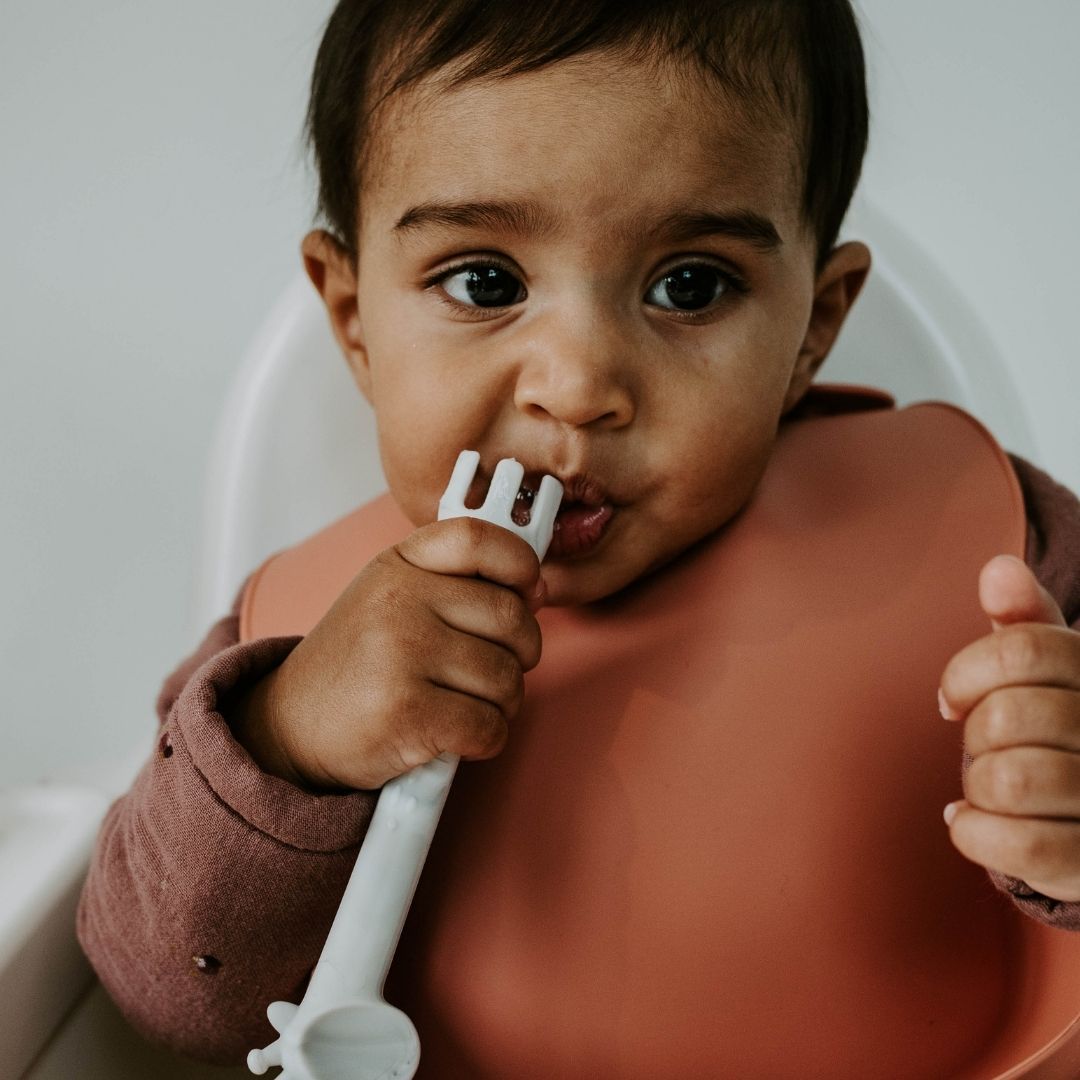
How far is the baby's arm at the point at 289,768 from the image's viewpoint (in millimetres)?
489

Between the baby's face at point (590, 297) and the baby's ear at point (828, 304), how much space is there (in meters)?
0.07

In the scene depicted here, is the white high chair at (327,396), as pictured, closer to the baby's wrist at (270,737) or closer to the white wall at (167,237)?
the white wall at (167,237)

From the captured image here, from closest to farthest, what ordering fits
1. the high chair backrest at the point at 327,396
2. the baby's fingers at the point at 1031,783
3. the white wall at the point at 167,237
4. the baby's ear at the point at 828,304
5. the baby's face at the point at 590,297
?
the baby's fingers at the point at 1031,783 < the baby's face at the point at 590,297 < the baby's ear at the point at 828,304 < the high chair backrest at the point at 327,396 < the white wall at the point at 167,237

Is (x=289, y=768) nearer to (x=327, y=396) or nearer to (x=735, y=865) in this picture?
(x=735, y=865)

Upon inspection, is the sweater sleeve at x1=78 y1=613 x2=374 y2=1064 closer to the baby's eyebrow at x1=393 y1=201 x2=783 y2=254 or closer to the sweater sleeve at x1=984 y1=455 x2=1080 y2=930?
the baby's eyebrow at x1=393 y1=201 x2=783 y2=254

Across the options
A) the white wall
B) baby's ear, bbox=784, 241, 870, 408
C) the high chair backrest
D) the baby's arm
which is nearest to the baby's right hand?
the baby's arm

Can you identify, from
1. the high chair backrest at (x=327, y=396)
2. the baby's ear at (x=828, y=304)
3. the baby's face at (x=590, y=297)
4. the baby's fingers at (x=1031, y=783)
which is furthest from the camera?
the high chair backrest at (x=327, y=396)

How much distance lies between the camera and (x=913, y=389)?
831 millimetres

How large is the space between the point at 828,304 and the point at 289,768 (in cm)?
34

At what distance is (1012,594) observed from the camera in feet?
1.40

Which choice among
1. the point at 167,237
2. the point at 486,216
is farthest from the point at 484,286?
the point at 167,237

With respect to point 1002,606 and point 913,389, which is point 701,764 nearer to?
point 1002,606

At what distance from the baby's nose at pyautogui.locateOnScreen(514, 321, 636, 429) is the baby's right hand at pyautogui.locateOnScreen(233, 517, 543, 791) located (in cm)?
6

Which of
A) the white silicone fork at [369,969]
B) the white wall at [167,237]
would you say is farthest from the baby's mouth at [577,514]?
the white wall at [167,237]
